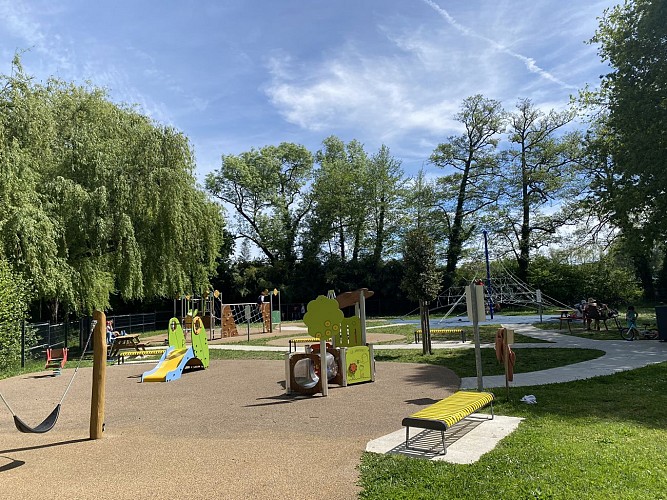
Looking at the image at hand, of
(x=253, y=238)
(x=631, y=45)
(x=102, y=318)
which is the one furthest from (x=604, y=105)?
(x=253, y=238)

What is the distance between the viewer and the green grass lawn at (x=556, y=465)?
413 centimetres

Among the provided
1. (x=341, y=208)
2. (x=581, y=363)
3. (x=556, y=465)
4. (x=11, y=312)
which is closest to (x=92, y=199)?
(x=11, y=312)

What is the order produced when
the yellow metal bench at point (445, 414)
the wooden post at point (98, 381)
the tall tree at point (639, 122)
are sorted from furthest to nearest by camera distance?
the tall tree at point (639, 122) → the wooden post at point (98, 381) → the yellow metal bench at point (445, 414)

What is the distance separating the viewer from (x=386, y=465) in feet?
16.1

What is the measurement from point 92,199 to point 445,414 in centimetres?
1639

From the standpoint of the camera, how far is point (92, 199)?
17.8 meters

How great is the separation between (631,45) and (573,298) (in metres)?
21.4

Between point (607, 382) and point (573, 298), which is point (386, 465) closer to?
point (607, 382)

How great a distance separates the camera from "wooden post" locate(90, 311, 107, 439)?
675 cm

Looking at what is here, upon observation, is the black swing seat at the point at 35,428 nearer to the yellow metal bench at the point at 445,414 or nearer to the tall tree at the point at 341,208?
the yellow metal bench at the point at 445,414

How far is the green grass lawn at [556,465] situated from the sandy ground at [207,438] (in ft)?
1.68

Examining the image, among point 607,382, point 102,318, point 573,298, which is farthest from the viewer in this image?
point 573,298

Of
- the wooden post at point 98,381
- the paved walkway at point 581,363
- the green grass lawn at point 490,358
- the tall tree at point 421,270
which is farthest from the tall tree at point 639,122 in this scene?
the wooden post at point 98,381

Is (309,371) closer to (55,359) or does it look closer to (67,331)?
(55,359)
